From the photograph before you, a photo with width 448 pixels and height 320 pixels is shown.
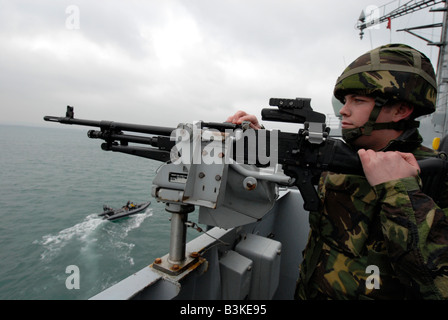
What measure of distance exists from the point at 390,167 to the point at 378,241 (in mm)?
534

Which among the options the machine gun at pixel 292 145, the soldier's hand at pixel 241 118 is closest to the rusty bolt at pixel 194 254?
the machine gun at pixel 292 145

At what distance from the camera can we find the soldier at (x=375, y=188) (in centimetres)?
134

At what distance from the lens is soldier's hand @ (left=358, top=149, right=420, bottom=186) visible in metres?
1.36

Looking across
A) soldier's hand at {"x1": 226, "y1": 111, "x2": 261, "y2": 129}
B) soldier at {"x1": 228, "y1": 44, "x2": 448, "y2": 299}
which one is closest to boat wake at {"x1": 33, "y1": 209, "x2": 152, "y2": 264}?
soldier's hand at {"x1": 226, "y1": 111, "x2": 261, "y2": 129}

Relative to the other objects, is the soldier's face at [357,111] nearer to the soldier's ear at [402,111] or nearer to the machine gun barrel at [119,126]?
the soldier's ear at [402,111]

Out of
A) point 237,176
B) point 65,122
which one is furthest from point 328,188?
point 65,122

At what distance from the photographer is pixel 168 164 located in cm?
180

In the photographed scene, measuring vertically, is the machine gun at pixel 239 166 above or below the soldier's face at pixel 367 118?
below

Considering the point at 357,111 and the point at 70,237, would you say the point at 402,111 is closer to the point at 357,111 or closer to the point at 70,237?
the point at 357,111

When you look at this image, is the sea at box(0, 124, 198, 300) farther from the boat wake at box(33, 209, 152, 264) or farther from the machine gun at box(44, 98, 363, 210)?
the machine gun at box(44, 98, 363, 210)

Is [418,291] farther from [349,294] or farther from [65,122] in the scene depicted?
[65,122]

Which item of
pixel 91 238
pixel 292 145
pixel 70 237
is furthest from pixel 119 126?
pixel 70 237
